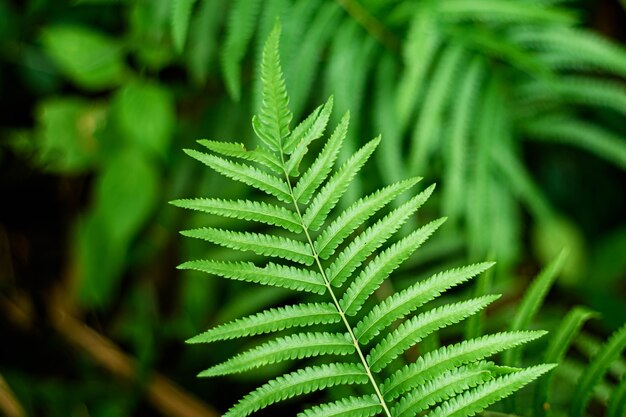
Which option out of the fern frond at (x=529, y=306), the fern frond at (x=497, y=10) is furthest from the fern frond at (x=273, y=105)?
the fern frond at (x=497, y=10)

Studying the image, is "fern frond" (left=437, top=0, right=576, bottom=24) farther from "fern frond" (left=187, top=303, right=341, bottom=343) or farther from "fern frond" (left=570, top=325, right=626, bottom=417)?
"fern frond" (left=187, top=303, right=341, bottom=343)

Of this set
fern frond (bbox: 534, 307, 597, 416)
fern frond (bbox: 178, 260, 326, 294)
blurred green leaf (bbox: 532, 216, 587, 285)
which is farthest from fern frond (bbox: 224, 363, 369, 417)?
blurred green leaf (bbox: 532, 216, 587, 285)

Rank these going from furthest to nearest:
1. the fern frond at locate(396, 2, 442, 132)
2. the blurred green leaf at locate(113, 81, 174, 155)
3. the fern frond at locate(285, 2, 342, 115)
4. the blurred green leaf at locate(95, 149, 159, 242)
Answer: the blurred green leaf at locate(95, 149, 159, 242), the blurred green leaf at locate(113, 81, 174, 155), the fern frond at locate(285, 2, 342, 115), the fern frond at locate(396, 2, 442, 132)

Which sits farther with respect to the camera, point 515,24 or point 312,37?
point 515,24

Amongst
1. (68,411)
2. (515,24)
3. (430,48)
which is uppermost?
(515,24)

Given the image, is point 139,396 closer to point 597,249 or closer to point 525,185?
point 525,185

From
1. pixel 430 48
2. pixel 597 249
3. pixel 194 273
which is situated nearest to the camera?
pixel 430 48

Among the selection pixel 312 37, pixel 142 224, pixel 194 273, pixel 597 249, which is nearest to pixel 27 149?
pixel 142 224
